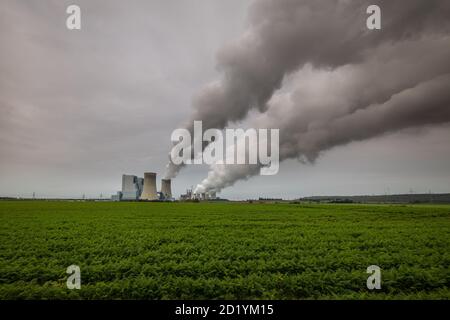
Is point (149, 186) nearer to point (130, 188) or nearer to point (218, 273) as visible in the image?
point (130, 188)

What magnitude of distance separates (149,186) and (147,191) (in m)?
2.79

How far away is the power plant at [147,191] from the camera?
97.2 m

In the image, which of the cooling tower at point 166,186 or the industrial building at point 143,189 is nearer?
the industrial building at point 143,189

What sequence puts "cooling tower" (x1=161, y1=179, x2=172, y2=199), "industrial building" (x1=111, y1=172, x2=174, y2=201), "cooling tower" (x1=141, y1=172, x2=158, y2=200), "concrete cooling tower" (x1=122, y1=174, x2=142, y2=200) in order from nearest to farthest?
"cooling tower" (x1=141, y1=172, x2=158, y2=200) < "industrial building" (x1=111, y1=172, x2=174, y2=201) < "cooling tower" (x1=161, y1=179, x2=172, y2=199) < "concrete cooling tower" (x1=122, y1=174, x2=142, y2=200)

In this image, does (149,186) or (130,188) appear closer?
(149,186)

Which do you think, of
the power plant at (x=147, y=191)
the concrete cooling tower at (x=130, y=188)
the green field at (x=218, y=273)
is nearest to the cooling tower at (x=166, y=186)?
the power plant at (x=147, y=191)

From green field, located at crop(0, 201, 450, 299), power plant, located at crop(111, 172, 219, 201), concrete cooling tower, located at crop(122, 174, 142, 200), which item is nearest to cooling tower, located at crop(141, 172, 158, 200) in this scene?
power plant, located at crop(111, 172, 219, 201)

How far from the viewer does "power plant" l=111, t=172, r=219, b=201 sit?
97.2m

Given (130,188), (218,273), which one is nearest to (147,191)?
(130,188)

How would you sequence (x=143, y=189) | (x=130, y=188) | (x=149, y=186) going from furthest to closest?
(x=130, y=188)
(x=143, y=189)
(x=149, y=186)

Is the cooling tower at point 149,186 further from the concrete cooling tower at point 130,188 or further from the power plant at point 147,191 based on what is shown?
the concrete cooling tower at point 130,188

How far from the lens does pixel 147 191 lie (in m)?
98.6

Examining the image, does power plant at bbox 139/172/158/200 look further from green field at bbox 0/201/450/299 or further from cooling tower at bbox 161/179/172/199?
green field at bbox 0/201/450/299
